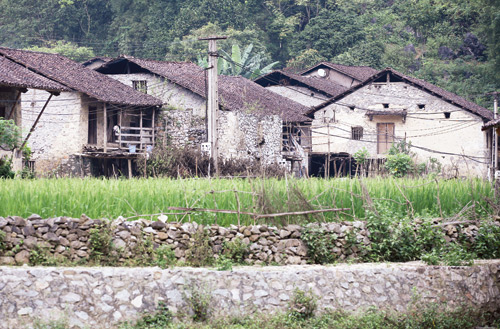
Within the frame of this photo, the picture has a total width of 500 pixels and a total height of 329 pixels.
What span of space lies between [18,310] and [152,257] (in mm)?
1898

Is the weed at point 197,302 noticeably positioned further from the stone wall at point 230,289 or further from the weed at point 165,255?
the weed at point 165,255

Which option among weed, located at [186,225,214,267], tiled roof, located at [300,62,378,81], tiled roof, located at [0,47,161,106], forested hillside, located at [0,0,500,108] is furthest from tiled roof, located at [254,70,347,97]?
weed, located at [186,225,214,267]

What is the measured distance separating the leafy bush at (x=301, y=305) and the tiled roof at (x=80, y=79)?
14.8 m

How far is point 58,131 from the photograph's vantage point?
24.3 meters

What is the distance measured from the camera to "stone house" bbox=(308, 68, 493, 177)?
96.4 ft

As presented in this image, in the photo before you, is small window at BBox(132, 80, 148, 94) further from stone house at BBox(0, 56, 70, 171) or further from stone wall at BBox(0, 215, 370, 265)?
stone wall at BBox(0, 215, 370, 265)

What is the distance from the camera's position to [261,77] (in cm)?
3675

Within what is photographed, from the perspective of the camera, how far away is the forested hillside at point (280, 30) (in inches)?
1656

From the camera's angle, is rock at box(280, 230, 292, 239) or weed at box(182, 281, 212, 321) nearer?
weed at box(182, 281, 212, 321)

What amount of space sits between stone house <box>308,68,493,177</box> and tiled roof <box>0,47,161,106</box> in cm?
793

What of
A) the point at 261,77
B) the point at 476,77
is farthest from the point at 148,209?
the point at 476,77

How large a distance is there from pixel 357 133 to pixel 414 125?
245cm

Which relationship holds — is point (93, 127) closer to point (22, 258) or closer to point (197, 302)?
point (22, 258)

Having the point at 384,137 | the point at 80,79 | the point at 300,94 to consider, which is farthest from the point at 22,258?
the point at 300,94
